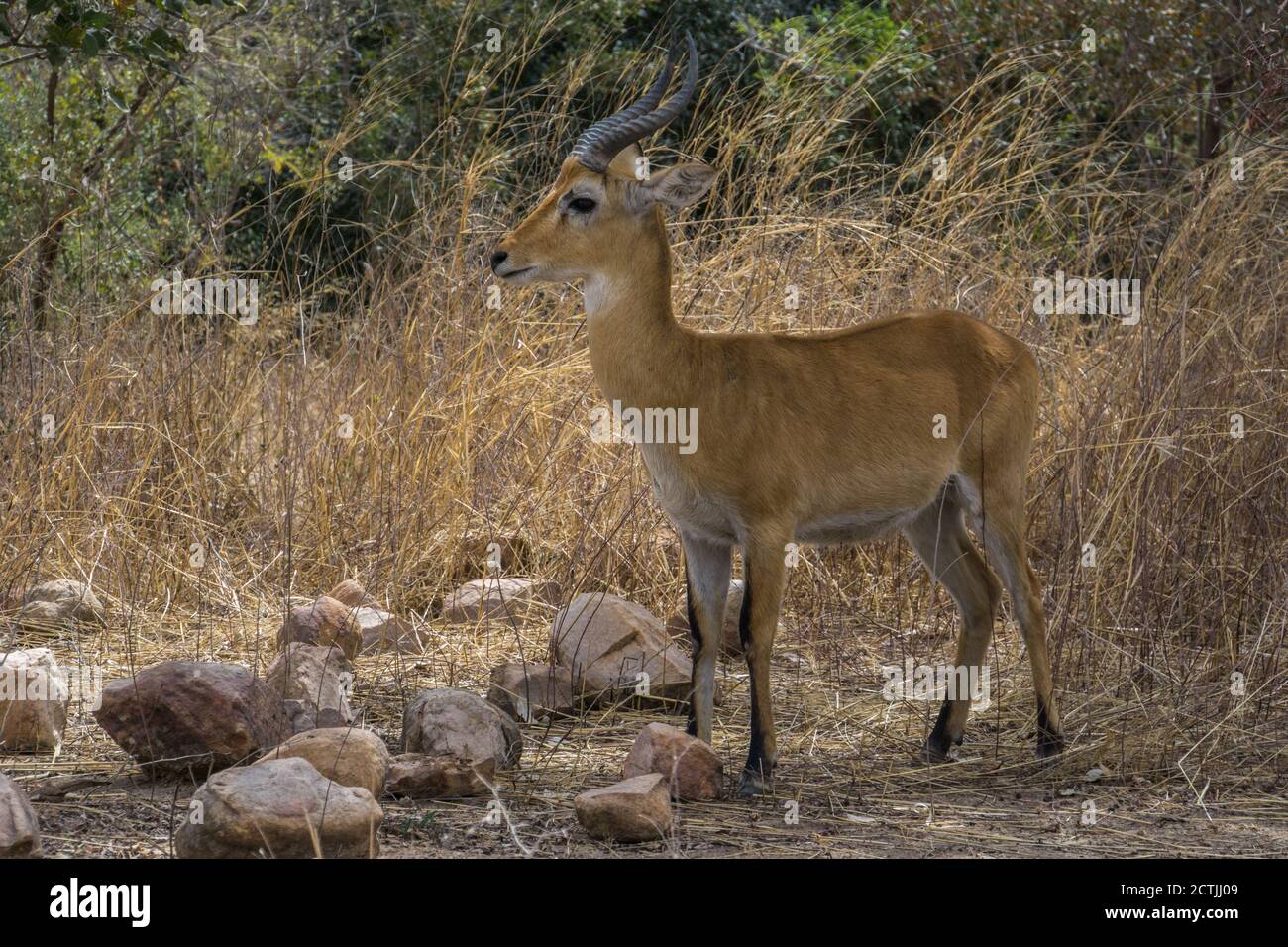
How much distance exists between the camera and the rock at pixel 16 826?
12.8 ft

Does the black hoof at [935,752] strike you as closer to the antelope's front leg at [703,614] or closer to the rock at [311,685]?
the antelope's front leg at [703,614]

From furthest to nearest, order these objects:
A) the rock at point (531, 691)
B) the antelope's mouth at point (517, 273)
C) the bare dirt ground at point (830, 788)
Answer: the rock at point (531, 691) < the antelope's mouth at point (517, 273) < the bare dirt ground at point (830, 788)

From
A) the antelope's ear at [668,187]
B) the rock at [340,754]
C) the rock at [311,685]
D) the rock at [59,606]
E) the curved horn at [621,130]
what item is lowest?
the rock at [340,754]

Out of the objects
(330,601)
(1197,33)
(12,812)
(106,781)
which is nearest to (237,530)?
(330,601)

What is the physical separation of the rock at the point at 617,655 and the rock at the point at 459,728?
825 millimetres

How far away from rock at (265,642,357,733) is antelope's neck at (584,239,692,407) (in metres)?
1.31

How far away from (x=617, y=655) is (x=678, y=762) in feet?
4.08

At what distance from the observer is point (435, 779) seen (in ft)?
15.6

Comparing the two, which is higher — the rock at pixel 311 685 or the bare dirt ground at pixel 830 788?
the rock at pixel 311 685

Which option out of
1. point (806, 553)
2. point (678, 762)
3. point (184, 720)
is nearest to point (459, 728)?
point (678, 762)

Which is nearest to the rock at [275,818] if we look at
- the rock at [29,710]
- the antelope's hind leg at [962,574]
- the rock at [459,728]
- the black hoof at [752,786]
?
the rock at [459,728]

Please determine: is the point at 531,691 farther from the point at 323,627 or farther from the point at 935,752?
the point at 935,752

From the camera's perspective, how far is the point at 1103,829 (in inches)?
184

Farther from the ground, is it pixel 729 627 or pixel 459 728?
pixel 729 627
